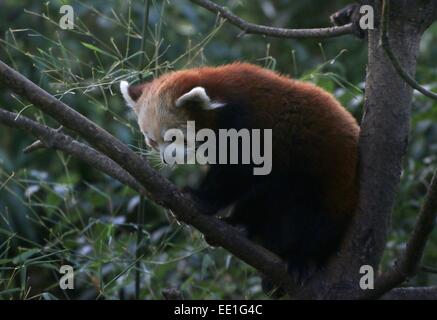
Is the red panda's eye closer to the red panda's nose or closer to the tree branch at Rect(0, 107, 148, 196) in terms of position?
the red panda's nose

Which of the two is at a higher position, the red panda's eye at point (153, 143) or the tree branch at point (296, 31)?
the tree branch at point (296, 31)

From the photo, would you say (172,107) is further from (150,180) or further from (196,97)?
(150,180)

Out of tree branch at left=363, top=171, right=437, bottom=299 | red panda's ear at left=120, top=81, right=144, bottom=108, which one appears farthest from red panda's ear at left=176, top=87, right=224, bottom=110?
tree branch at left=363, top=171, right=437, bottom=299

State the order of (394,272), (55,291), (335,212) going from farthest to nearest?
(55,291) → (335,212) → (394,272)

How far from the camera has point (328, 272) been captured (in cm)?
271

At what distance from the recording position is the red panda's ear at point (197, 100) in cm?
281

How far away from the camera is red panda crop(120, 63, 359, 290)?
2.87 m

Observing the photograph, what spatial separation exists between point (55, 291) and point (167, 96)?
1981 millimetres

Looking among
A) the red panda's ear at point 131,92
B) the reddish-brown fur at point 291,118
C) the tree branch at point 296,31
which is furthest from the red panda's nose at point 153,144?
the tree branch at point 296,31

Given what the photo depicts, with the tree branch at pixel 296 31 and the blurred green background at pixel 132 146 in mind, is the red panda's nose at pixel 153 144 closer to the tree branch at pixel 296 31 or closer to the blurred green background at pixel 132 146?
the blurred green background at pixel 132 146

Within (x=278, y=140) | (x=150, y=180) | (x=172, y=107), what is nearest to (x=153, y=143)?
→ (x=172, y=107)

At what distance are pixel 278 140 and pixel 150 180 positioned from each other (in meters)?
0.75
